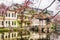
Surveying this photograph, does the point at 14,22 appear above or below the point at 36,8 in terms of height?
below

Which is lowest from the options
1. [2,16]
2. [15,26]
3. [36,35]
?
[36,35]

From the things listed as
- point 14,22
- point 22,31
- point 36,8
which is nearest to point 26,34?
point 22,31

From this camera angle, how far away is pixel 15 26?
1.95 metres

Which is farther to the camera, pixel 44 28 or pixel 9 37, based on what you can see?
pixel 44 28

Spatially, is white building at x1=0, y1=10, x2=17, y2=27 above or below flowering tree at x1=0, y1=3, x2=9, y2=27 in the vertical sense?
below

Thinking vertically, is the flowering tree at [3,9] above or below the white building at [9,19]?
above

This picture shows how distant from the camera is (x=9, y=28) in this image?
1.92 meters

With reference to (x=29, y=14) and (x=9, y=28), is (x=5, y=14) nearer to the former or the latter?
(x=9, y=28)

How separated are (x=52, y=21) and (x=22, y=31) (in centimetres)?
43

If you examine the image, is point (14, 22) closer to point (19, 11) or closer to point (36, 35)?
point (19, 11)

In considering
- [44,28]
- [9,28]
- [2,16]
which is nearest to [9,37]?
[9,28]

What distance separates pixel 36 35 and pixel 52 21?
0.28 metres

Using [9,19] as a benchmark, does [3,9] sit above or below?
above

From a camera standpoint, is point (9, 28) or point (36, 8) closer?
point (9, 28)
